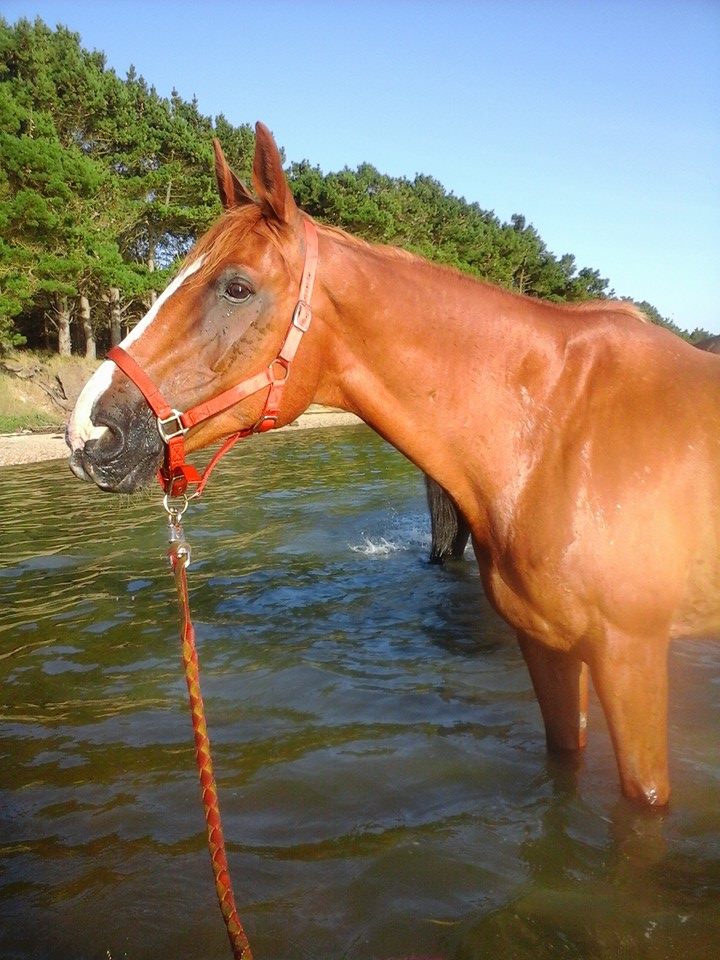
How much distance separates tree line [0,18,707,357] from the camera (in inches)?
1141

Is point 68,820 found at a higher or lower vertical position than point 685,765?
lower

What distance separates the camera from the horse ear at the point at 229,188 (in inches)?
108

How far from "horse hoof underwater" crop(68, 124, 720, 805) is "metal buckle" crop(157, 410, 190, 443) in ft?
0.04

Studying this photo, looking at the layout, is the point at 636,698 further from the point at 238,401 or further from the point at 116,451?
the point at 116,451

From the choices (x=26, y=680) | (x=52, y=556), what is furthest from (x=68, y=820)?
(x=52, y=556)

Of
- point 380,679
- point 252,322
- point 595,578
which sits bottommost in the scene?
point 380,679

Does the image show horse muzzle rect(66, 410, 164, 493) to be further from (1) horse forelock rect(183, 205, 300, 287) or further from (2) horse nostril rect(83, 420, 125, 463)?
(1) horse forelock rect(183, 205, 300, 287)

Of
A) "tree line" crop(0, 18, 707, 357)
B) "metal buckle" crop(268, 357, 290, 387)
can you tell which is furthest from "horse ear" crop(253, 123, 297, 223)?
"tree line" crop(0, 18, 707, 357)

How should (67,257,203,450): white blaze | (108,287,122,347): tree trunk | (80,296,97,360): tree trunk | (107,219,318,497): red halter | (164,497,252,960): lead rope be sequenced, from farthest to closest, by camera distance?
(108,287,122,347): tree trunk < (80,296,97,360): tree trunk < (107,219,318,497): red halter < (67,257,203,450): white blaze < (164,497,252,960): lead rope

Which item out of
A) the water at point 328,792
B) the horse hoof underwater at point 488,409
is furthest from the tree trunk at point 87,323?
the horse hoof underwater at point 488,409

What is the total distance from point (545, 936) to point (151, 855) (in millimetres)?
1790

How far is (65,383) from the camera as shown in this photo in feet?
105

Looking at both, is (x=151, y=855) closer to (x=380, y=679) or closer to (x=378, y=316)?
(x=380, y=679)

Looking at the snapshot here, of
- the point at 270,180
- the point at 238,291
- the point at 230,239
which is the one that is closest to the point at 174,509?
the point at 238,291
